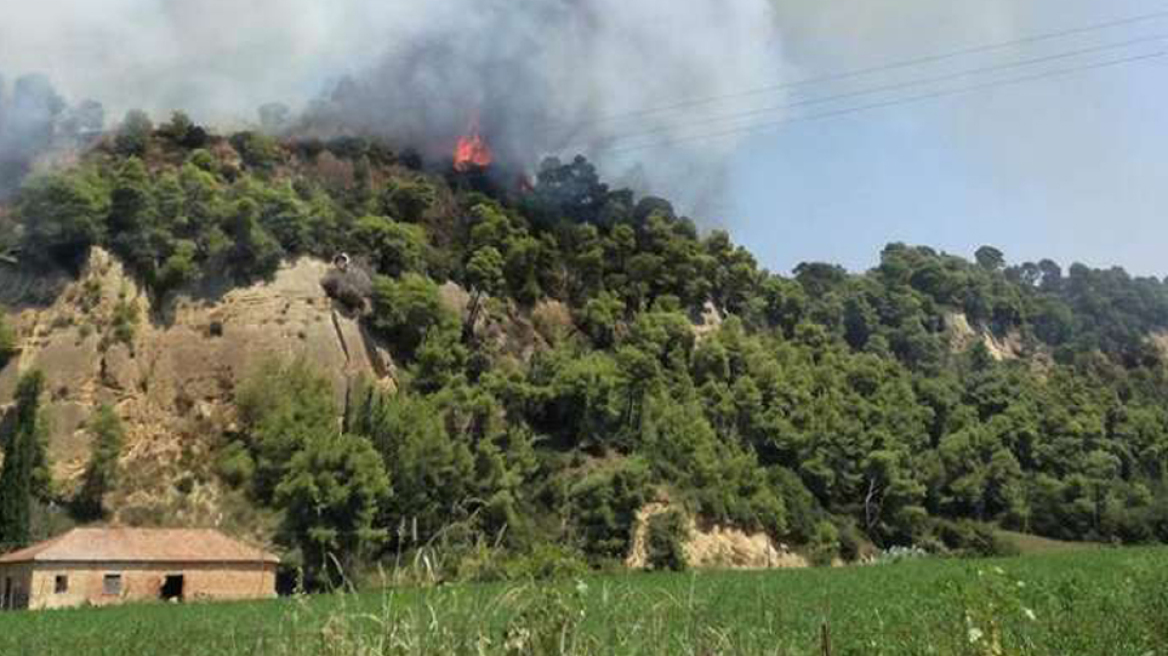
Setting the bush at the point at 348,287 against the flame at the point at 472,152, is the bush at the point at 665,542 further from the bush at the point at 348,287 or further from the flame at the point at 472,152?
the flame at the point at 472,152

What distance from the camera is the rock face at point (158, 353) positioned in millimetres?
58031

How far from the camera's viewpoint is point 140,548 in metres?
50.2

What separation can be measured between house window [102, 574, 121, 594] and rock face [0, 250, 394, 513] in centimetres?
901

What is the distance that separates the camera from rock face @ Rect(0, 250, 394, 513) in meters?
58.0

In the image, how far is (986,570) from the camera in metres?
5.95

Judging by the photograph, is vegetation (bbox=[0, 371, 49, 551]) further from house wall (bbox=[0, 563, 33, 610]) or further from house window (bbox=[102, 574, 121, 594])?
house window (bbox=[102, 574, 121, 594])

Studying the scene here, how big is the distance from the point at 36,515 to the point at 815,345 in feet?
214

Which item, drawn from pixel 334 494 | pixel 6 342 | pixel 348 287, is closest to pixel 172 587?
pixel 334 494

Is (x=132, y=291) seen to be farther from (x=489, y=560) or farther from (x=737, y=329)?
(x=489, y=560)

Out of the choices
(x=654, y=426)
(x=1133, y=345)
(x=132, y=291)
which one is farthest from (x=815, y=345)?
(x=132, y=291)

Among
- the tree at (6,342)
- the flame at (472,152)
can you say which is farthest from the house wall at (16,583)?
the flame at (472,152)

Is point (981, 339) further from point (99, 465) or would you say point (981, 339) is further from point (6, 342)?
point (6, 342)

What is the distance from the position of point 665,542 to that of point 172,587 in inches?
1075

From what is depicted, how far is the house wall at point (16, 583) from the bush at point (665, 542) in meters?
32.0
